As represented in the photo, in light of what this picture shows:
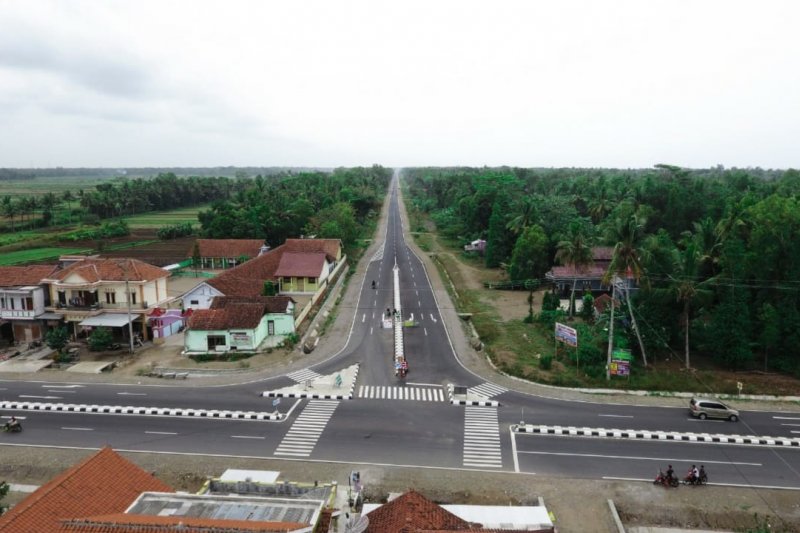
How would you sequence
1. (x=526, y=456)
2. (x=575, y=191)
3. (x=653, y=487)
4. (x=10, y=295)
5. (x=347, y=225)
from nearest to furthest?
1. (x=653, y=487)
2. (x=526, y=456)
3. (x=10, y=295)
4. (x=347, y=225)
5. (x=575, y=191)

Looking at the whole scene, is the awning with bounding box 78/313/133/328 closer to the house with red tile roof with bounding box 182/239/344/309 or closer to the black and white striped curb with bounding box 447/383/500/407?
the house with red tile roof with bounding box 182/239/344/309

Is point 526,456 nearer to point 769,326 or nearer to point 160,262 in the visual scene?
point 769,326

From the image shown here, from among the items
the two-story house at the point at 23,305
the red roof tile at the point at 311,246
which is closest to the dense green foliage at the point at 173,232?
the red roof tile at the point at 311,246

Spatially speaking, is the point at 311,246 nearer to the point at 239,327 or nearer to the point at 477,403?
the point at 239,327

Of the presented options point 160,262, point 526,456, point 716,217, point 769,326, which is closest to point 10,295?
point 160,262

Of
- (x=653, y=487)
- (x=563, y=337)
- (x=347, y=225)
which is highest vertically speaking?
(x=347, y=225)

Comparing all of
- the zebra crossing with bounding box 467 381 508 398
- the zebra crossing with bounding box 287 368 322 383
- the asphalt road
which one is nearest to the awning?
the asphalt road

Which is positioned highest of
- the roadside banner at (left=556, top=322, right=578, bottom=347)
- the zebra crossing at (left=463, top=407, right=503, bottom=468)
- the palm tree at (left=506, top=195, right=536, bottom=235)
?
the palm tree at (left=506, top=195, right=536, bottom=235)
